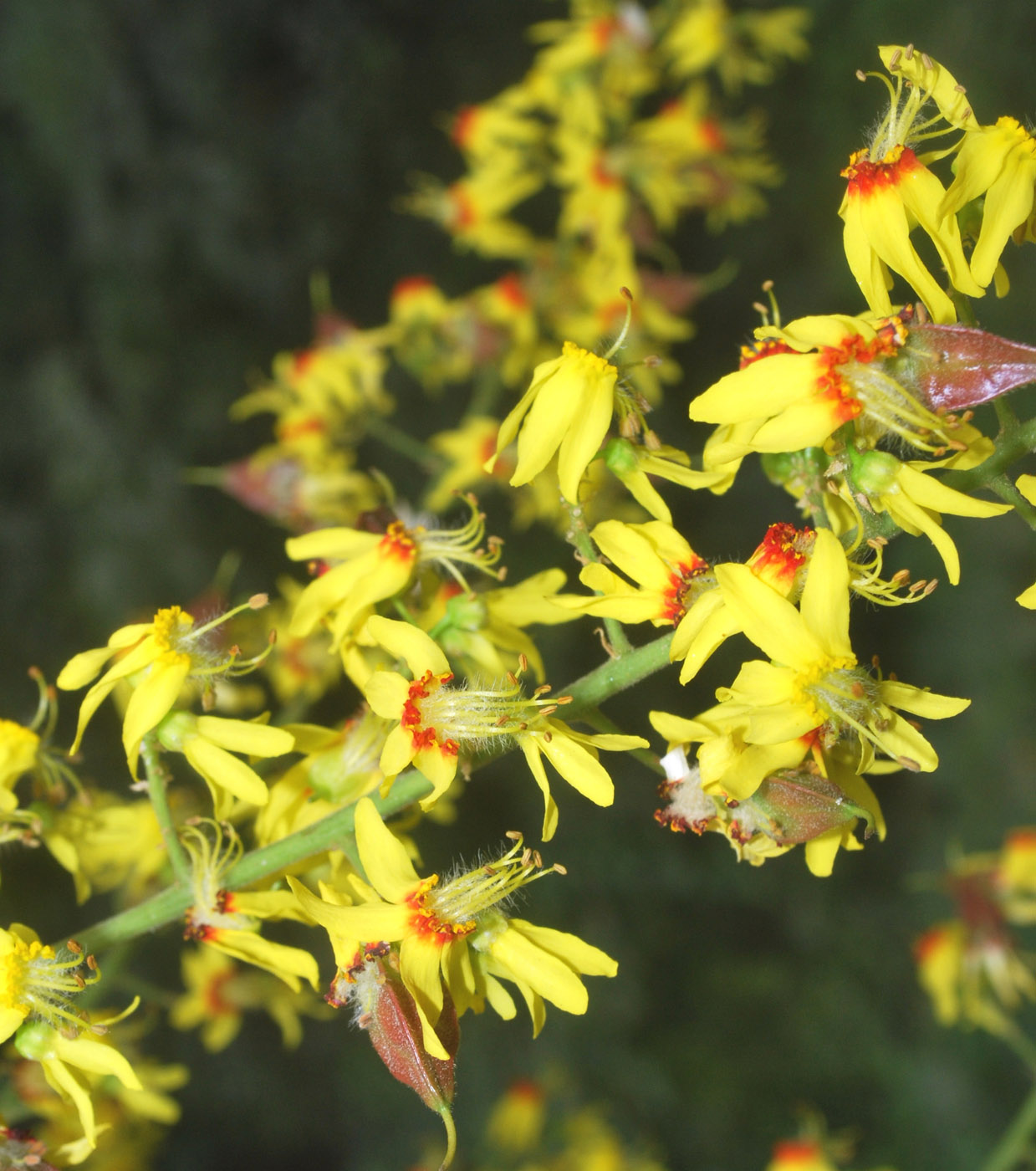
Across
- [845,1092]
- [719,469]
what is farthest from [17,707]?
[845,1092]

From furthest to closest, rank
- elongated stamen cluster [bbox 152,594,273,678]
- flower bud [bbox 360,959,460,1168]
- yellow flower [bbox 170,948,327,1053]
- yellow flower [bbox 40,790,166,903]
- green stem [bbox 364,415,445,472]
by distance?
green stem [bbox 364,415,445,472] → yellow flower [bbox 170,948,327,1053] → yellow flower [bbox 40,790,166,903] → elongated stamen cluster [bbox 152,594,273,678] → flower bud [bbox 360,959,460,1168]

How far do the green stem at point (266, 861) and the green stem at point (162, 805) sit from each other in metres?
0.03

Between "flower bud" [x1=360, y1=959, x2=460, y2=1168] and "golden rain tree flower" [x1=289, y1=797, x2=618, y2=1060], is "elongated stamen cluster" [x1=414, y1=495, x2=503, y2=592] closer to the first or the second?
"golden rain tree flower" [x1=289, y1=797, x2=618, y2=1060]

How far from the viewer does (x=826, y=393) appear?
1010mm

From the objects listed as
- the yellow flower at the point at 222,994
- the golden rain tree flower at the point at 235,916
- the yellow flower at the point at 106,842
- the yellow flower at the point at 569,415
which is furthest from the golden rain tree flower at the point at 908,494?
the yellow flower at the point at 222,994

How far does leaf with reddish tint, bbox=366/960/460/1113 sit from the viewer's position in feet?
3.15

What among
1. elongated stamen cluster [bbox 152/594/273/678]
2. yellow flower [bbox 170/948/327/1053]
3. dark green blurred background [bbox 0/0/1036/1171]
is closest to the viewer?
elongated stamen cluster [bbox 152/594/273/678]

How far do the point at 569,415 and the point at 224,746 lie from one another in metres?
0.53

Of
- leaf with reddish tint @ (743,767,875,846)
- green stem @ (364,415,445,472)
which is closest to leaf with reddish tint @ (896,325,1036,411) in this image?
leaf with reddish tint @ (743,767,875,846)

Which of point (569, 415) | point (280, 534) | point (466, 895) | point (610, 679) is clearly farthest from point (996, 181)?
point (280, 534)

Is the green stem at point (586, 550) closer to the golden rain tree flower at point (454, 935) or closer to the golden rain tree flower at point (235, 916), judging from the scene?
the golden rain tree flower at point (454, 935)

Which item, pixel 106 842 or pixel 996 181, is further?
pixel 106 842

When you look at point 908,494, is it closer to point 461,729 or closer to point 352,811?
point 461,729

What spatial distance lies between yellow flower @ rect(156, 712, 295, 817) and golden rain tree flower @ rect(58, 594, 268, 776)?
0.03 metres
